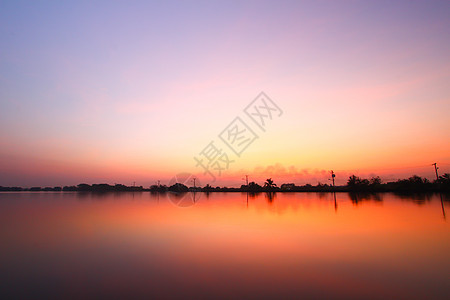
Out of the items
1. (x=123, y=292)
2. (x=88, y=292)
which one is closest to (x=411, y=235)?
(x=123, y=292)

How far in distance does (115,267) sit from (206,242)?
3650 mm

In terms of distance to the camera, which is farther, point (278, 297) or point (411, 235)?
point (411, 235)

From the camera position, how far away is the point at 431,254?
7359 millimetres

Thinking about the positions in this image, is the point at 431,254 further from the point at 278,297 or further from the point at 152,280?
the point at 152,280

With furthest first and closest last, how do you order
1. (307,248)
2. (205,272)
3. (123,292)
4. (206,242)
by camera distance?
(206,242)
(307,248)
(205,272)
(123,292)

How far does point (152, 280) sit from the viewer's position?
5699 mm

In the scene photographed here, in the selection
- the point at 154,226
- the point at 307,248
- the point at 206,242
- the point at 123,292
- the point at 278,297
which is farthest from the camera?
the point at 154,226

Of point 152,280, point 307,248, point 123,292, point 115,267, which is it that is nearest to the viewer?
point 123,292

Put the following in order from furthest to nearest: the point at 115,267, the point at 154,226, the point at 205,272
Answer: the point at 154,226 < the point at 115,267 < the point at 205,272

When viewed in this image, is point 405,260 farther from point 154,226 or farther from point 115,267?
point 154,226

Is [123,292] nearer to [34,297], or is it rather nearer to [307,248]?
[34,297]

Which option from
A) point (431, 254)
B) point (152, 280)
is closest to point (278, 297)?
point (152, 280)

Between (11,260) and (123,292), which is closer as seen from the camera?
(123,292)

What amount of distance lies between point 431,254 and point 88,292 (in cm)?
952
